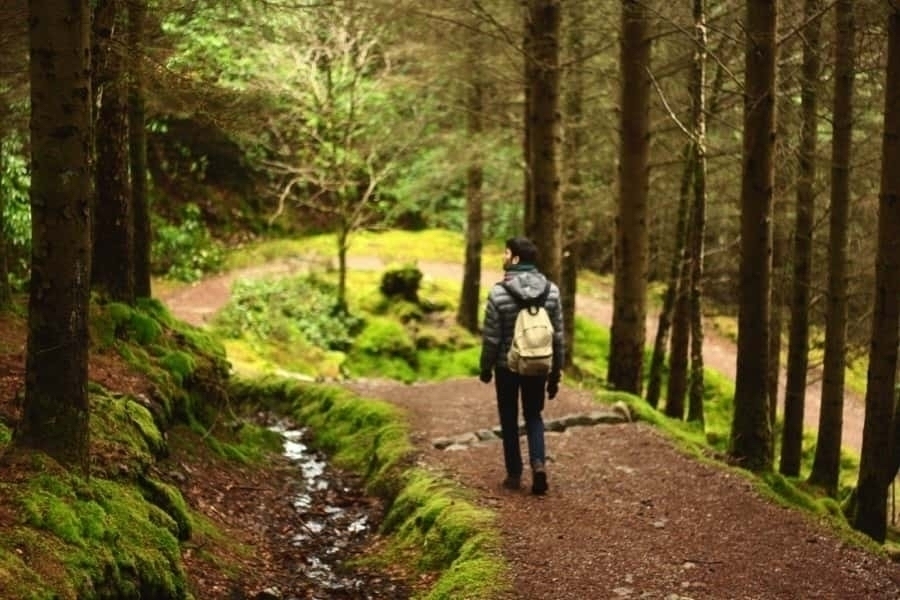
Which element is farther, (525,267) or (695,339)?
(695,339)

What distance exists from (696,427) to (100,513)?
402 inches

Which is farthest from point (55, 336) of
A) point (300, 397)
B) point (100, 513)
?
point (300, 397)

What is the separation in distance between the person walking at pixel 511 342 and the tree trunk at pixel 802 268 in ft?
17.6

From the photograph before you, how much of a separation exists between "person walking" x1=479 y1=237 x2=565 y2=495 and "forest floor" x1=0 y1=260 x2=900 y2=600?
0.53 metres

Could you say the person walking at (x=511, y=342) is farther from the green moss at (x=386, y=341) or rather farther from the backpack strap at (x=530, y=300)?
the green moss at (x=386, y=341)

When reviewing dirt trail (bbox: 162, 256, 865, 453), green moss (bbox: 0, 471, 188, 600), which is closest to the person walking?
green moss (bbox: 0, 471, 188, 600)

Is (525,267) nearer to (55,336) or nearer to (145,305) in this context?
(55,336)

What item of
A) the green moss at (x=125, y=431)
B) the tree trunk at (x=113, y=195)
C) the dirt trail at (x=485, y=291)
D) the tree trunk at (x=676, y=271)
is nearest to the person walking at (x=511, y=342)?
the green moss at (x=125, y=431)

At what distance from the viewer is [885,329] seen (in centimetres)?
A: 872

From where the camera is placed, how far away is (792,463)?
1403cm

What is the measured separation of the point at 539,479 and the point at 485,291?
Result: 17639 mm

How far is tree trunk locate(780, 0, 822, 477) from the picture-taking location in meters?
12.2

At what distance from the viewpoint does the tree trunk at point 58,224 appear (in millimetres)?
5242

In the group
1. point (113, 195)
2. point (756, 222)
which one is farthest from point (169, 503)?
point (756, 222)
